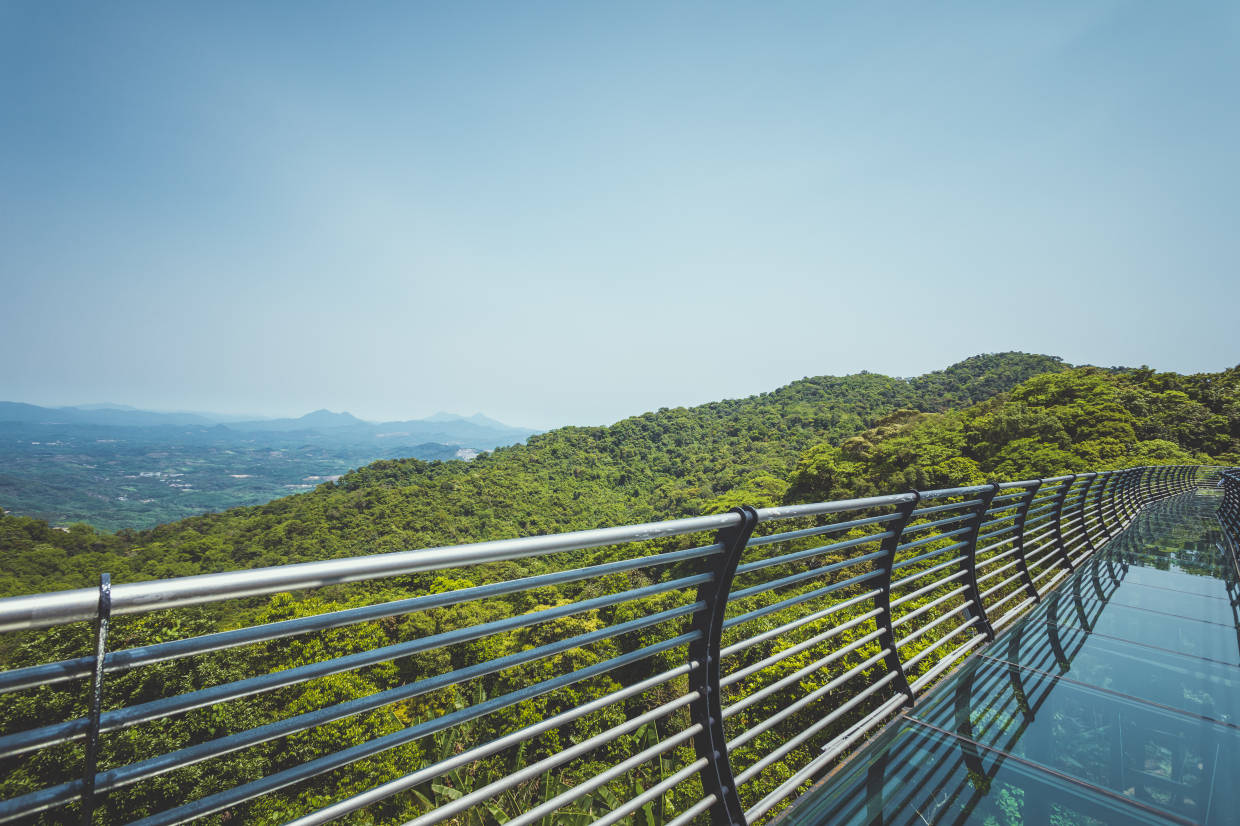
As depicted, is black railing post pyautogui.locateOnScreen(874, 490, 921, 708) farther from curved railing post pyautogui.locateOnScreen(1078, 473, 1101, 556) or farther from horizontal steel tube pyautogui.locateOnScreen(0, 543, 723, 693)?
curved railing post pyautogui.locateOnScreen(1078, 473, 1101, 556)

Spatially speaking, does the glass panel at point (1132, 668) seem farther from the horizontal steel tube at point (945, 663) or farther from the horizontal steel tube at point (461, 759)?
the horizontal steel tube at point (461, 759)

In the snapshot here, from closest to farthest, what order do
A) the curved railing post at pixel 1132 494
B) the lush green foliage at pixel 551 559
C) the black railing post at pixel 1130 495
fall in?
the black railing post at pixel 1130 495, the curved railing post at pixel 1132 494, the lush green foliage at pixel 551 559

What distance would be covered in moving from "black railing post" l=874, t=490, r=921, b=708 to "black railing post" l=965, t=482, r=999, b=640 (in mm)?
967

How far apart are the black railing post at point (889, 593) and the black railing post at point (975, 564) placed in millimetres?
967

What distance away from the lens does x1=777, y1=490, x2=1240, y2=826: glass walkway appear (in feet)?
6.60

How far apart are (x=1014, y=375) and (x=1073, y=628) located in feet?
347

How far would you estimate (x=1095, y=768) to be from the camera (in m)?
2.22

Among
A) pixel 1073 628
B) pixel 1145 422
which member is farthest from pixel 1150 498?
pixel 1145 422

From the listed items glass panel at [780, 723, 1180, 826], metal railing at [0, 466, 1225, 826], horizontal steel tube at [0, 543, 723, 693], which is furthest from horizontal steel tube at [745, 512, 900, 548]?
glass panel at [780, 723, 1180, 826]

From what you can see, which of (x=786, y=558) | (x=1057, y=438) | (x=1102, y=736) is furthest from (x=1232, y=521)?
(x=1057, y=438)

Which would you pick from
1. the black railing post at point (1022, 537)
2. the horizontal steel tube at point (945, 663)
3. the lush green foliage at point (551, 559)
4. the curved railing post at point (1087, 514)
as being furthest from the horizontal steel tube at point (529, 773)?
the curved railing post at point (1087, 514)

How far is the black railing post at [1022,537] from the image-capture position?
13.1 feet

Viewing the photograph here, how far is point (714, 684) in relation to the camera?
176 centimetres

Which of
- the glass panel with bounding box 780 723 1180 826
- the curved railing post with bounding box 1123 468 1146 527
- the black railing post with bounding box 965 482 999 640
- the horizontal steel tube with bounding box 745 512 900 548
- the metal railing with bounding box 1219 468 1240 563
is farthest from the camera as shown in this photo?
the curved railing post with bounding box 1123 468 1146 527
